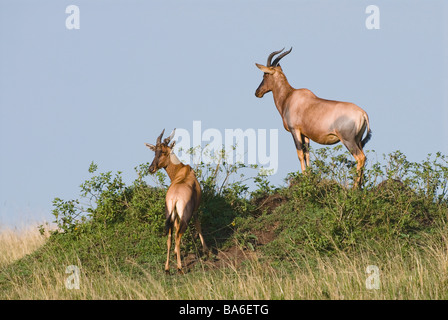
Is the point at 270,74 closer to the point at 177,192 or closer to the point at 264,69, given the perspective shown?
the point at 264,69

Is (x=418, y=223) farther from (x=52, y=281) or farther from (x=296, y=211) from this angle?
(x=52, y=281)

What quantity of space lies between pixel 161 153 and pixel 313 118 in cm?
395

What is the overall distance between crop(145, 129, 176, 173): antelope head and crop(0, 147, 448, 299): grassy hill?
121cm

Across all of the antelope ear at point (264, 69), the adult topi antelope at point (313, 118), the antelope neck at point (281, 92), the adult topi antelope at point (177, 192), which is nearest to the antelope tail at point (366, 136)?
the adult topi antelope at point (313, 118)

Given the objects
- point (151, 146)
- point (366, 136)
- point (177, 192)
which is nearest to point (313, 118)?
point (366, 136)

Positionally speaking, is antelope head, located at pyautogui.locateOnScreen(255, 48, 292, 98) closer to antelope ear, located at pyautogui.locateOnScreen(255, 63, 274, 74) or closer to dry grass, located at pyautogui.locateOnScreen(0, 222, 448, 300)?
antelope ear, located at pyautogui.locateOnScreen(255, 63, 274, 74)

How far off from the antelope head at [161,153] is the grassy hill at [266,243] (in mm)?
1213

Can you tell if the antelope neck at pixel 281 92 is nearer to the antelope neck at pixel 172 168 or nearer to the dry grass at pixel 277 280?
the antelope neck at pixel 172 168

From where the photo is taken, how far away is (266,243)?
13.8 m
